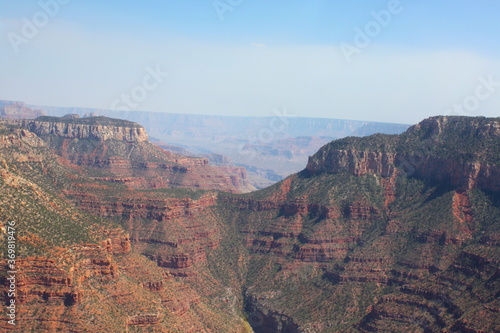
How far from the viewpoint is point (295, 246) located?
141250 mm

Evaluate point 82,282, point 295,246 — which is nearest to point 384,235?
point 295,246

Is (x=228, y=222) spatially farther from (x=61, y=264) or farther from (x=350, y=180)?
(x=61, y=264)

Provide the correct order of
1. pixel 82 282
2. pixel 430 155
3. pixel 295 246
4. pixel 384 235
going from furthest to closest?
pixel 430 155
pixel 295 246
pixel 384 235
pixel 82 282

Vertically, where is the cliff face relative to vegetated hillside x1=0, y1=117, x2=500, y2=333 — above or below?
above

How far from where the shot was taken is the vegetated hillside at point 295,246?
291ft

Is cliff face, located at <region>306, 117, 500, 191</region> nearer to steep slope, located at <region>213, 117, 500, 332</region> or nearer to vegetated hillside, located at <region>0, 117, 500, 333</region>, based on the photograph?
steep slope, located at <region>213, 117, 500, 332</region>

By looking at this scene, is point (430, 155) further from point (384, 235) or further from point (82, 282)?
point (82, 282)

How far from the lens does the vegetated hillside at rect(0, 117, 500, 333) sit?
8881 cm

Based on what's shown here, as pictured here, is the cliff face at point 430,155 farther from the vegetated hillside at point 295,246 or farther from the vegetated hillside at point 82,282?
the vegetated hillside at point 82,282

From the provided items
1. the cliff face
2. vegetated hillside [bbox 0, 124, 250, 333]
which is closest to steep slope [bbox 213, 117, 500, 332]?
the cliff face

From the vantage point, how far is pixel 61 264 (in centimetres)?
8256

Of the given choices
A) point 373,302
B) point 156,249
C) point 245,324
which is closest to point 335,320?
point 373,302

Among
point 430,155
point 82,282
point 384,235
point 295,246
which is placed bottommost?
point 295,246

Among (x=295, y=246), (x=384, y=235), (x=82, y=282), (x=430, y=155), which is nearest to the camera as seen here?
(x=82, y=282)
